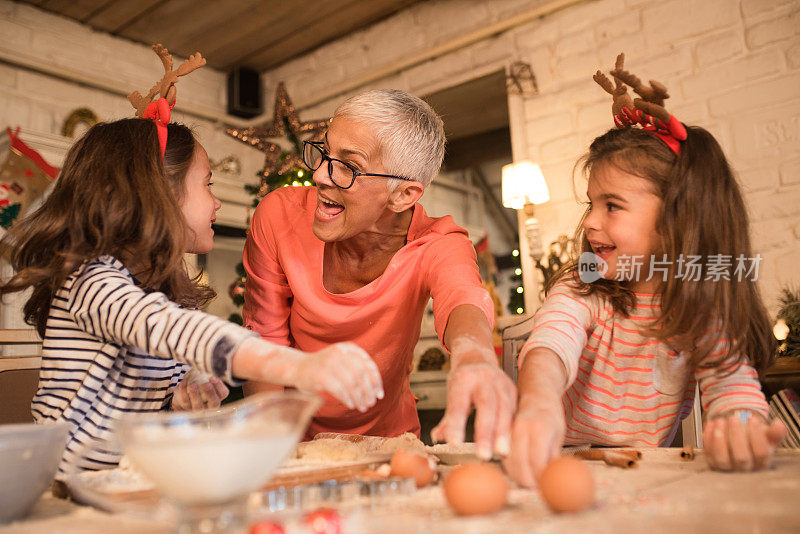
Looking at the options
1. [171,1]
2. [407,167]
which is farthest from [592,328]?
[171,1]

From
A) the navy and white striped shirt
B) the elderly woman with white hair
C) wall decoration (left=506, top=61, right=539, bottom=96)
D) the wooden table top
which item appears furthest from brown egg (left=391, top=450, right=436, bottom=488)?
wall decoration (left=506, top=61, right=539, bottom=96)

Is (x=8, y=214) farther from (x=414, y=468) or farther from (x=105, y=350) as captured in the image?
(x=414, y=468)

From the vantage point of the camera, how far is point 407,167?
1646 millimetres

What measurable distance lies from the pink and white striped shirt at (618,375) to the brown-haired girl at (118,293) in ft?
2.24

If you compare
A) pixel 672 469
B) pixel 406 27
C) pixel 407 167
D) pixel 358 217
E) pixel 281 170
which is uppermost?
pixel 406 27

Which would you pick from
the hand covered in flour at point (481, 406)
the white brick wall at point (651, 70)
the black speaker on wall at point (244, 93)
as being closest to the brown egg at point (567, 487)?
the hand covered in flour at point (481, 406)

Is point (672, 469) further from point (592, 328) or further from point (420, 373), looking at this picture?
point (420, 373)

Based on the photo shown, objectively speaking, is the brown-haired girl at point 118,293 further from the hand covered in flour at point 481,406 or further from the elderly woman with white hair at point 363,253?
the elderly woman with white hair at point 363,253

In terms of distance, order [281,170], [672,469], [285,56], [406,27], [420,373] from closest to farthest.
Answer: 1. [672,469]
2. [281,170]
3. [420,373]
4. [406,27]
5. [285,56]

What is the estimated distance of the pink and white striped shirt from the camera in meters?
1.31

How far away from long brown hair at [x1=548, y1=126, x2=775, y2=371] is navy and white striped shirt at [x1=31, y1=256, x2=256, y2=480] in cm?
86

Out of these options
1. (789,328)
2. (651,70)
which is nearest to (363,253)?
(789,328)

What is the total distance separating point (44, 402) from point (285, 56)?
12.9ft

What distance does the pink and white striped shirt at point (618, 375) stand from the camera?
1306mm
